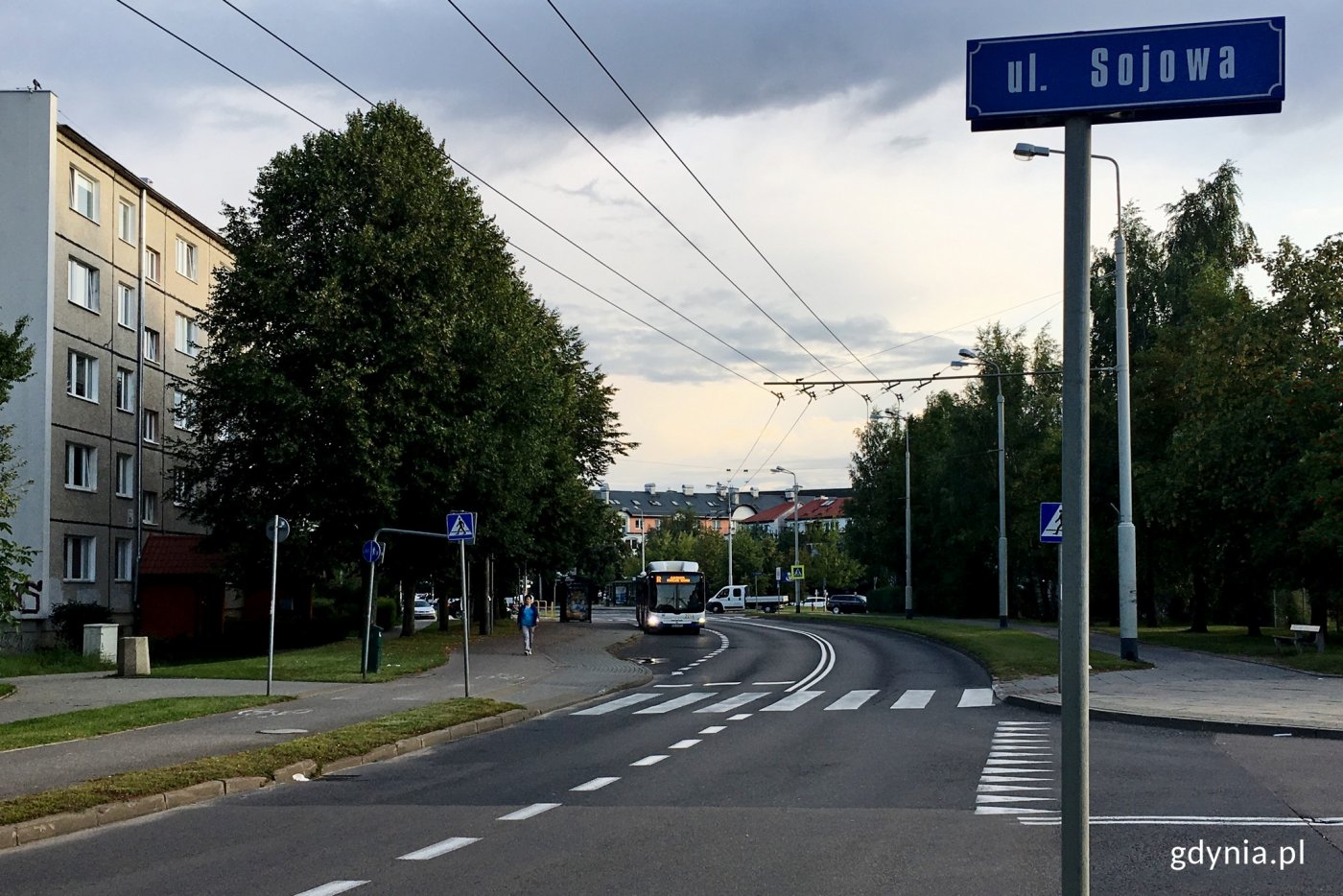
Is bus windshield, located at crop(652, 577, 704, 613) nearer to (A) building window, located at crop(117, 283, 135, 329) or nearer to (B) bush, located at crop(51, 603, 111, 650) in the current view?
(B) bush, located at crop(51, 603, 111, 650)

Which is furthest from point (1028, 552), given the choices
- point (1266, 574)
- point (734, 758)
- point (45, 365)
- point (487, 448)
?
point (734, 758)

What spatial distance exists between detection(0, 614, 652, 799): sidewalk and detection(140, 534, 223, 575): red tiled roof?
12.1 meters

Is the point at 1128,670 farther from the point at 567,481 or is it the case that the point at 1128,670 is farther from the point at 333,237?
the point at 567,481

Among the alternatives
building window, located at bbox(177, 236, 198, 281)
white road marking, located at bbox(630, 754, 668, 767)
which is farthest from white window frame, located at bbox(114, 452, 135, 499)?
white road marking, located at bbox(630, 754, 668, 767)

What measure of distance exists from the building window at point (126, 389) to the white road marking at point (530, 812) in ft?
129

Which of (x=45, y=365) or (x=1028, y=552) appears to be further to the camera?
(x=1028, y=552)

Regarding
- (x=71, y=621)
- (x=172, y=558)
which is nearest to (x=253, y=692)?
(x=71, y=621)

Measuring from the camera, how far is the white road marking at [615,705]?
71.6 ft

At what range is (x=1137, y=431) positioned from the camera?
154 feet

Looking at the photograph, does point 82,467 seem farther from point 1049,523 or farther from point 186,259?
point 1049,523

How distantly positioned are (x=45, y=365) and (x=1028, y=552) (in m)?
42.0

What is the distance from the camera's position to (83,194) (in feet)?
144

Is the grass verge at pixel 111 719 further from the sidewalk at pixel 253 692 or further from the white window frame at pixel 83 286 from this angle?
the white window frame at pixel 83 286

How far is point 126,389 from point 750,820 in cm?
4170
